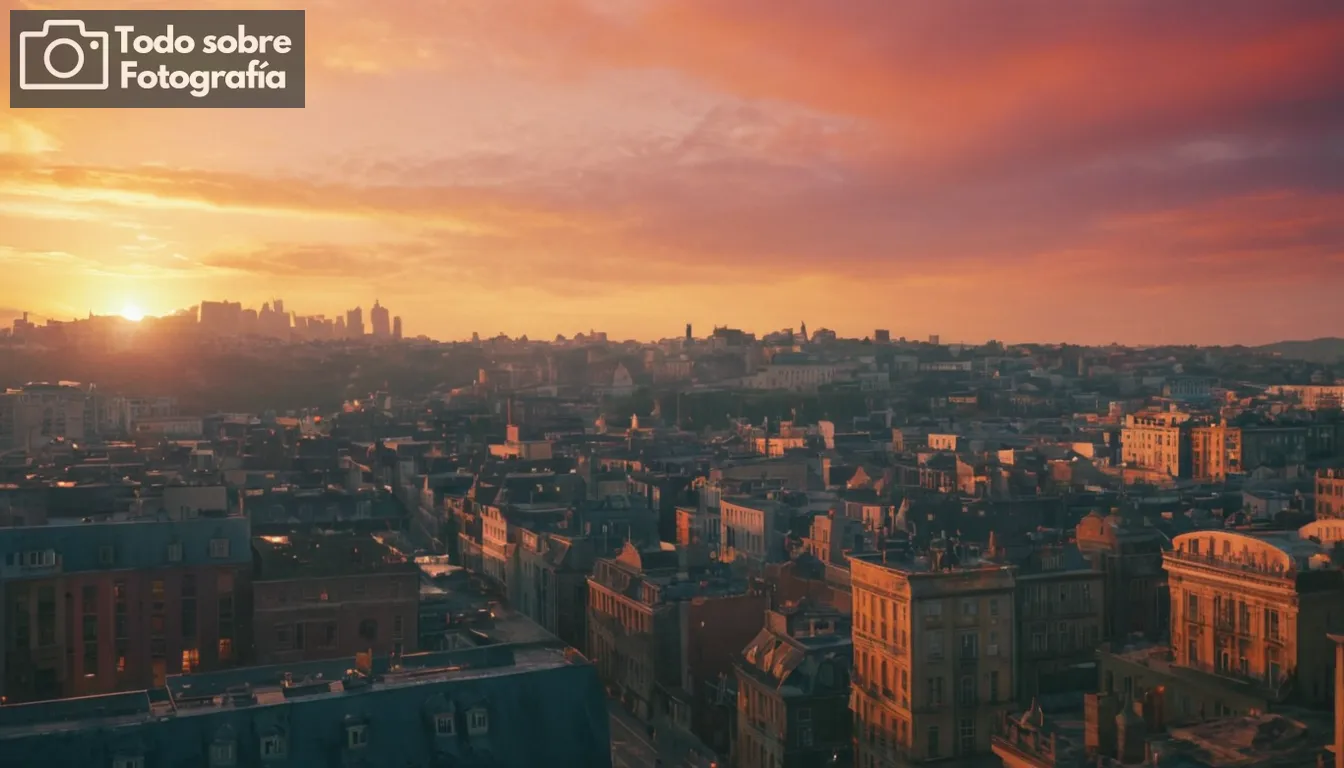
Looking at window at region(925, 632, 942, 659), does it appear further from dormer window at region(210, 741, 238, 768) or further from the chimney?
dormer window at region(210, 741, 238, 768)

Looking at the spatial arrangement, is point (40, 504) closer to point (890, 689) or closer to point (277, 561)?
point (277, 561)

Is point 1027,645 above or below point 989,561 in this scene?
below

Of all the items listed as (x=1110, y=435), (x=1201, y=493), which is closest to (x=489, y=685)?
(x=1201, y=493)

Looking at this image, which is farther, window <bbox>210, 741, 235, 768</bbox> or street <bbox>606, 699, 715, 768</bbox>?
street <bbox>606, 699, 715, 768</bbox>

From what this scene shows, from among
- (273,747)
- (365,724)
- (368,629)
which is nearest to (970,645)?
(365,724)

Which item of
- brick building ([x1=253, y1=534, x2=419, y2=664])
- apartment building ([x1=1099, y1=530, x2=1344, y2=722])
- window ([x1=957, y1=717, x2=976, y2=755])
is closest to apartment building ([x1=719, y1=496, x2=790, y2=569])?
brick building ([x1=253, y1=534, x2=419, y2=664])
